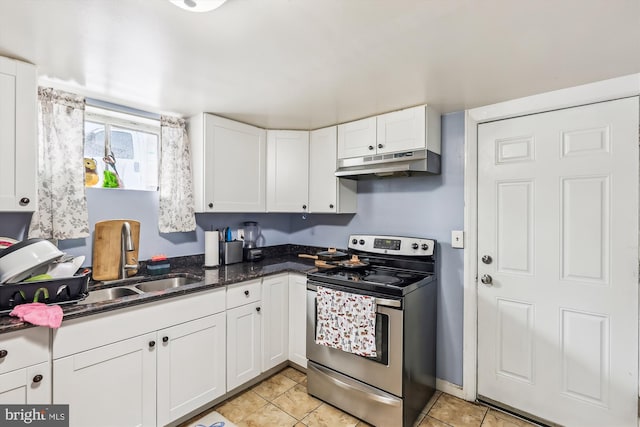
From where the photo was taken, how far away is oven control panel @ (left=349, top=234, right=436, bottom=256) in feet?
7.90

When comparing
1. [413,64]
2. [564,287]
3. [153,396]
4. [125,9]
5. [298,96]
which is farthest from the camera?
[298,96]

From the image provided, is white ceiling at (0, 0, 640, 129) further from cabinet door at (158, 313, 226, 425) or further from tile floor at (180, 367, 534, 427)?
tile floor at (180, 367, 534, 427)

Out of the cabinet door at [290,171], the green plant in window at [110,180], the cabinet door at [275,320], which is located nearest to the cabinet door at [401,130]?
the cabinet door at [290,171]

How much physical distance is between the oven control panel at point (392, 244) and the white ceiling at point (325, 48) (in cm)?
104

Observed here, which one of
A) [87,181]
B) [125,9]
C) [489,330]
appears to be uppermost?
[125,9]

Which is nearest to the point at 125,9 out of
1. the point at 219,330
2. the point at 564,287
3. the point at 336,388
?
the point at 219,330

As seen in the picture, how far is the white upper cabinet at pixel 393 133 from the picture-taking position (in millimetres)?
2211

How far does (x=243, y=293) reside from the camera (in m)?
2.30

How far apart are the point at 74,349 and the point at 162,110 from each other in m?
1.69

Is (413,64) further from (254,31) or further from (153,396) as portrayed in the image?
(153,396)

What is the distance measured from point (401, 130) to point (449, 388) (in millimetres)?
1970

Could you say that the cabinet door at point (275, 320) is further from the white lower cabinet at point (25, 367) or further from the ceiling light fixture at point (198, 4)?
the ceiling light fixture at point (198, 4)

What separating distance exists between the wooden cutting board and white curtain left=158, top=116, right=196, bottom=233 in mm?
306

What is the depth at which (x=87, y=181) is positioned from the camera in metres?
2.15
